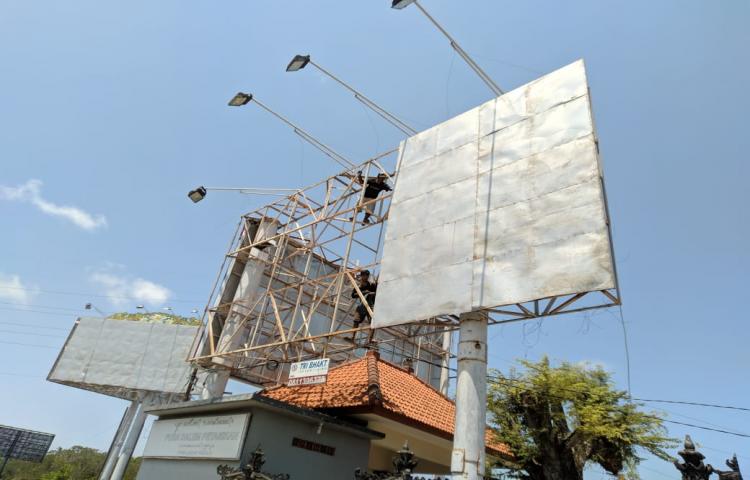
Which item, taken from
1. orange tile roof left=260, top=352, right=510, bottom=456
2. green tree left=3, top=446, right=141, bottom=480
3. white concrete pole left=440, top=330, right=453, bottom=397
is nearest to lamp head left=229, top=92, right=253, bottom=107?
orange tile roof left=260, top=352, right=510, bottom=456

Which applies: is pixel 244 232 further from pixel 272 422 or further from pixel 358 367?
pixel 272 422

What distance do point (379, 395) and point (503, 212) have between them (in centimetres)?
483

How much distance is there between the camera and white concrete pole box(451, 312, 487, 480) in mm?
8297

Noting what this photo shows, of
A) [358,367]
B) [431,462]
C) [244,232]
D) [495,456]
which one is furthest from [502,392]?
[244,232]

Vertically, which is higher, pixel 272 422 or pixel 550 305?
pixel 550 305

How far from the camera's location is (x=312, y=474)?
33.8 ft

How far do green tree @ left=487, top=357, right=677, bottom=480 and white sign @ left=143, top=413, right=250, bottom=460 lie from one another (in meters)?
9.39

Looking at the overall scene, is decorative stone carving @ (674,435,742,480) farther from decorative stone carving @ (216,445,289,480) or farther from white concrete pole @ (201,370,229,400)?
white concrete pole @ (201,370,229,400)

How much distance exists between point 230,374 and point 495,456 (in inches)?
428

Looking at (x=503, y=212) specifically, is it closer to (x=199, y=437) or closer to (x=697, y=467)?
(x=697, y=467)

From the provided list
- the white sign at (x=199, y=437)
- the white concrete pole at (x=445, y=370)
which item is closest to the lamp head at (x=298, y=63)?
the white sign at (x=199, y=437)

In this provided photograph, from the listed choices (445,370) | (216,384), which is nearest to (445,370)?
(445,370)

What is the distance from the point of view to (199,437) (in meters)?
10.9

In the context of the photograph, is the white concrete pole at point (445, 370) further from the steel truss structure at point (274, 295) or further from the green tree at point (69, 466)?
the green tree at point (69, 466)
